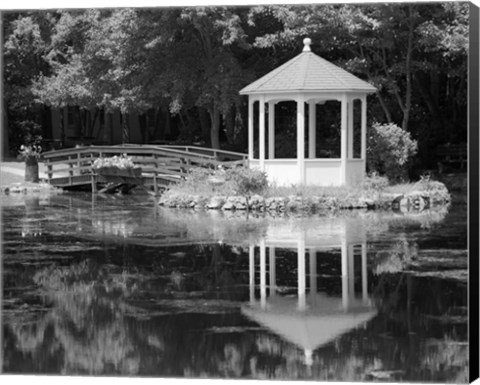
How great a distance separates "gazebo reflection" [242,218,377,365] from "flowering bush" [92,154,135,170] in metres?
10.4

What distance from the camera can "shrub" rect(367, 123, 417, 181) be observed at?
2817cm

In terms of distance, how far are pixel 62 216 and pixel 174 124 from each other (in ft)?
82.9

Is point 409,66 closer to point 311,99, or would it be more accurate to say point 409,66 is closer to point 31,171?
point 311,99

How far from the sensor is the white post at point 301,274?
13906 mm

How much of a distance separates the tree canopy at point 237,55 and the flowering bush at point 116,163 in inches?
126

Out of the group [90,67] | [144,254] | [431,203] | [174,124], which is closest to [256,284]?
[144,254]

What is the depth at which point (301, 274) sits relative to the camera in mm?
16078

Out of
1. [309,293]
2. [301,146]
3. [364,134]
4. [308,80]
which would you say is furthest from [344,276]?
[364,134]

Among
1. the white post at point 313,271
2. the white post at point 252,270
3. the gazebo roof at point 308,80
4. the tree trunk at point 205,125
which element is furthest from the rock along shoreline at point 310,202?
the tree trunk at point 205,125

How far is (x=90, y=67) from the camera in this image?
37.0 meters

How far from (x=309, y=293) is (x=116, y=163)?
17.1m

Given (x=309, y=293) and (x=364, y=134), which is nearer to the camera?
(x=309, y=293)

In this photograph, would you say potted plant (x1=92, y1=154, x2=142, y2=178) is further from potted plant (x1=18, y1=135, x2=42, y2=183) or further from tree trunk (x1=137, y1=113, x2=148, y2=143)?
tree trunk (x1=137, y1=113, x2=148, y2=143)

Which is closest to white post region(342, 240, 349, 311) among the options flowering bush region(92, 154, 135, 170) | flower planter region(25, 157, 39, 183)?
flowering bush region(92, 154, 135, 170)
